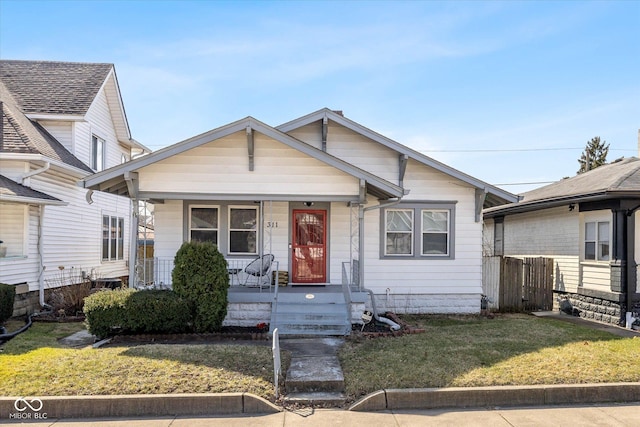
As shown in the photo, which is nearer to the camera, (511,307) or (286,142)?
(286,142)

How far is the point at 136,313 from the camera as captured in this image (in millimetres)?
8586

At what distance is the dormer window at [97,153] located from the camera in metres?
16.7

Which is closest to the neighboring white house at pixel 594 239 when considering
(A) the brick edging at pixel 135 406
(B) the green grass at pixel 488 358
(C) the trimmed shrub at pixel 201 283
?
(B) the green grass at pixel 488 358

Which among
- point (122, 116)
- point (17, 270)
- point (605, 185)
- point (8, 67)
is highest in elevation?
point (8, 67)

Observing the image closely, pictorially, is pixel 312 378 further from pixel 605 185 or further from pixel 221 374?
pixel 605 185

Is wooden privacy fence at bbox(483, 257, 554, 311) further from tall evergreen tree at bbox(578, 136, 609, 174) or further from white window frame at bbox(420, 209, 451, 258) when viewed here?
tall evergreen tree at bbox(578, 136, 609, 174)

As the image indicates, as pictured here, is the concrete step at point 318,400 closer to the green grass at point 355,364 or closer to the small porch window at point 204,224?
the green grass at point 355,364

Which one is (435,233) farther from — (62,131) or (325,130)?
(62,131)

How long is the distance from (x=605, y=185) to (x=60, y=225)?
15846 mm

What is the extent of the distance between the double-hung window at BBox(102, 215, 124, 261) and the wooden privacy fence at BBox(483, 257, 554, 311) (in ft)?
45.8

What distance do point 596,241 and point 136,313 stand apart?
1188 centimetres

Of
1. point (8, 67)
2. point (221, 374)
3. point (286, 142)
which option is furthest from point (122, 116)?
point (221, 374)

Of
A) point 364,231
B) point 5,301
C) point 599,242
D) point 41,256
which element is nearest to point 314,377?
point 364,231

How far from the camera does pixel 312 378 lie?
A: 6.34 metres
